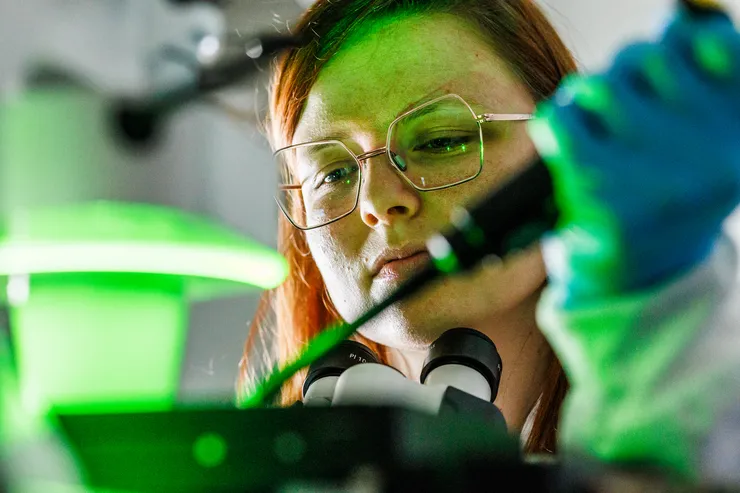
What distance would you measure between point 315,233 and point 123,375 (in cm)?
58

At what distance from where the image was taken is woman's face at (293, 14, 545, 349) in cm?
110

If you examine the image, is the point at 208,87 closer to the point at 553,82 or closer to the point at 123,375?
the point at 553,82

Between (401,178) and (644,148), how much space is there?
1.92ft

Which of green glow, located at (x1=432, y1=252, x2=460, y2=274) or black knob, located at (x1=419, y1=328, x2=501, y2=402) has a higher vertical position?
black knob, located at (x1=419, y1=328, x2=501, y2=402)

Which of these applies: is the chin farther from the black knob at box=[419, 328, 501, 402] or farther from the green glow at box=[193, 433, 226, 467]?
the green glow at box=[193, 433, 226, 467]

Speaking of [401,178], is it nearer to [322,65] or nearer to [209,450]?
[322,65]

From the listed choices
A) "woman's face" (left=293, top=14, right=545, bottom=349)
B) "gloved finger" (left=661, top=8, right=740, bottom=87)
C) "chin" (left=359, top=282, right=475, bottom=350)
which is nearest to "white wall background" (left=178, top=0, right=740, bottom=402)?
"gloved finger" (left=661, top=8, right=740, bottom=87)

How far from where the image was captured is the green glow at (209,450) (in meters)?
0.54

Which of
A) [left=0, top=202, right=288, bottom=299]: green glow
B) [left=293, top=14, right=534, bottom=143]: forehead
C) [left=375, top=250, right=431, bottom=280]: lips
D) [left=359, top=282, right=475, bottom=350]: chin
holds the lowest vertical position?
[left=0, top=202, right=288, bottom=299]: green glow

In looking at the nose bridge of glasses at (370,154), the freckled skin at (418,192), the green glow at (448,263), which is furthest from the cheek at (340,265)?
the green glow at (448,263)

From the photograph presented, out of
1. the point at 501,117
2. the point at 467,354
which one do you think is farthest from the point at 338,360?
the point at 501,117

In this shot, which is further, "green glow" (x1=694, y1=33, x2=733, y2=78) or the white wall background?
the white wall background

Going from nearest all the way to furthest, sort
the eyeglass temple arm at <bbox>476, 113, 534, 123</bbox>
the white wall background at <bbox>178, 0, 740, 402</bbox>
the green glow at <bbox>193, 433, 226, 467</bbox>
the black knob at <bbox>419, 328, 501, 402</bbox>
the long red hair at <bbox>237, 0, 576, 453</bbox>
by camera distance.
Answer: the green glow at <bbox>193, 433, 226, 467</bbox> → the black knob at <bbox>419, 328, 501, 402</bbox> → the white wall background at <bbox>178, 0, 740, 402</bbox> → the eyeglass temple arm at <bbox>476, 113, 534, 123</bbox> → the long red hair at <bbox>237, 0, 576, 453</bbox>

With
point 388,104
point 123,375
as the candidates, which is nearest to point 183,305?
point 123,375
